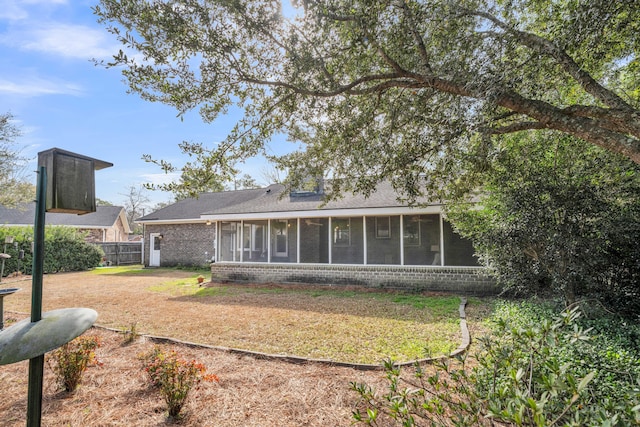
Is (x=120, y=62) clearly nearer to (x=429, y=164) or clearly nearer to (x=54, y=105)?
(x=429, y=164)

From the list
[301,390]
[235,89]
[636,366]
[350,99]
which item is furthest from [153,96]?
[636,366]

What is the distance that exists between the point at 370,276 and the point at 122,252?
19.8m

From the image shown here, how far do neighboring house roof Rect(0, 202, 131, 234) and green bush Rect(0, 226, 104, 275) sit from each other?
6736 mm

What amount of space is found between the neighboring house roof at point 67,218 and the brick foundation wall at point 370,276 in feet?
61.8

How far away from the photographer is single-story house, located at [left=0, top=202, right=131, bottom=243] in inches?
1003

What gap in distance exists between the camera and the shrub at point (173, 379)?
3.20m

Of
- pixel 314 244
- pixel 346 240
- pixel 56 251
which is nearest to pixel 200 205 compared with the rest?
pixel 56 251

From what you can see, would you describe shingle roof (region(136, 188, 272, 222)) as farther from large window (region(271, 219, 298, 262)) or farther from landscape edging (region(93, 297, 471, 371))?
landscape edging (region(93, 297, 471, 371))

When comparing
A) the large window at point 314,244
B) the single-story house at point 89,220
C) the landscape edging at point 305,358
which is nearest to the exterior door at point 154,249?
the single-story house at point 89,220

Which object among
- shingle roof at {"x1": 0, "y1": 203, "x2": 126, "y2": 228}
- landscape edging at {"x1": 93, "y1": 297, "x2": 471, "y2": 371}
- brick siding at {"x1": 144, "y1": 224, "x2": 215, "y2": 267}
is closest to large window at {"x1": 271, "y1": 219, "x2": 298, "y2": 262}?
brick siding at {"x1": 144, "y1": 224, "x2": 215, "y2": 267}

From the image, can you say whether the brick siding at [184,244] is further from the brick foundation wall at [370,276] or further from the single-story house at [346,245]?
the brick foundation wall at [370,276]

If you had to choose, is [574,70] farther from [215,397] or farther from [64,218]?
[64,218]

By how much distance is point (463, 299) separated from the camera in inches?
365

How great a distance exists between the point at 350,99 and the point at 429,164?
1.76m
